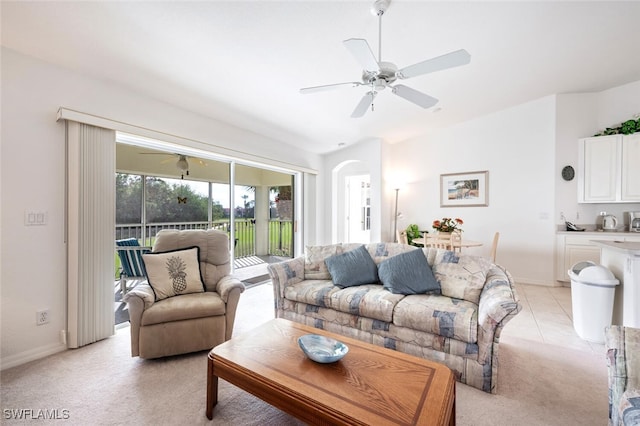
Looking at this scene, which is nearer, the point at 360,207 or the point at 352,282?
the point at 352,282

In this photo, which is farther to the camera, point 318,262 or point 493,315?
point 318,262

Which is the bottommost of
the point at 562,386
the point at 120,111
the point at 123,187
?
the point at 562,386

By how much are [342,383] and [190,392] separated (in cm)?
118

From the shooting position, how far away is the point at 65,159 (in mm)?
2406

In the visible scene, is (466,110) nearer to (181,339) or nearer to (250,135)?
(250,135)

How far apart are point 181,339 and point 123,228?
171 centimetres

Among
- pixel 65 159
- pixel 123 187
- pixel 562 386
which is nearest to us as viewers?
pixel 562 386

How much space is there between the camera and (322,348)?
161cm

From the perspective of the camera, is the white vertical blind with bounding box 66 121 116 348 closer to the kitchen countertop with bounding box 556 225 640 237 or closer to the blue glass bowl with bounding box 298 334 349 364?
the blue glass bowl with bounding box 298 334 349 364

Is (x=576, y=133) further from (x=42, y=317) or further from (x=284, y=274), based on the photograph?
(x=42, y=317)

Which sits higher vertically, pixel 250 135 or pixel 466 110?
pixel 466 110

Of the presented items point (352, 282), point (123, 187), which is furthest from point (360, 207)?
point (123, 187)

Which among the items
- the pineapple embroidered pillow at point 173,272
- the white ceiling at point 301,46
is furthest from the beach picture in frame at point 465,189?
the pineapple embroidered pillow at point 173,272

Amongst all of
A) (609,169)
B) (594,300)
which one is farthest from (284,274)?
(609,169)
